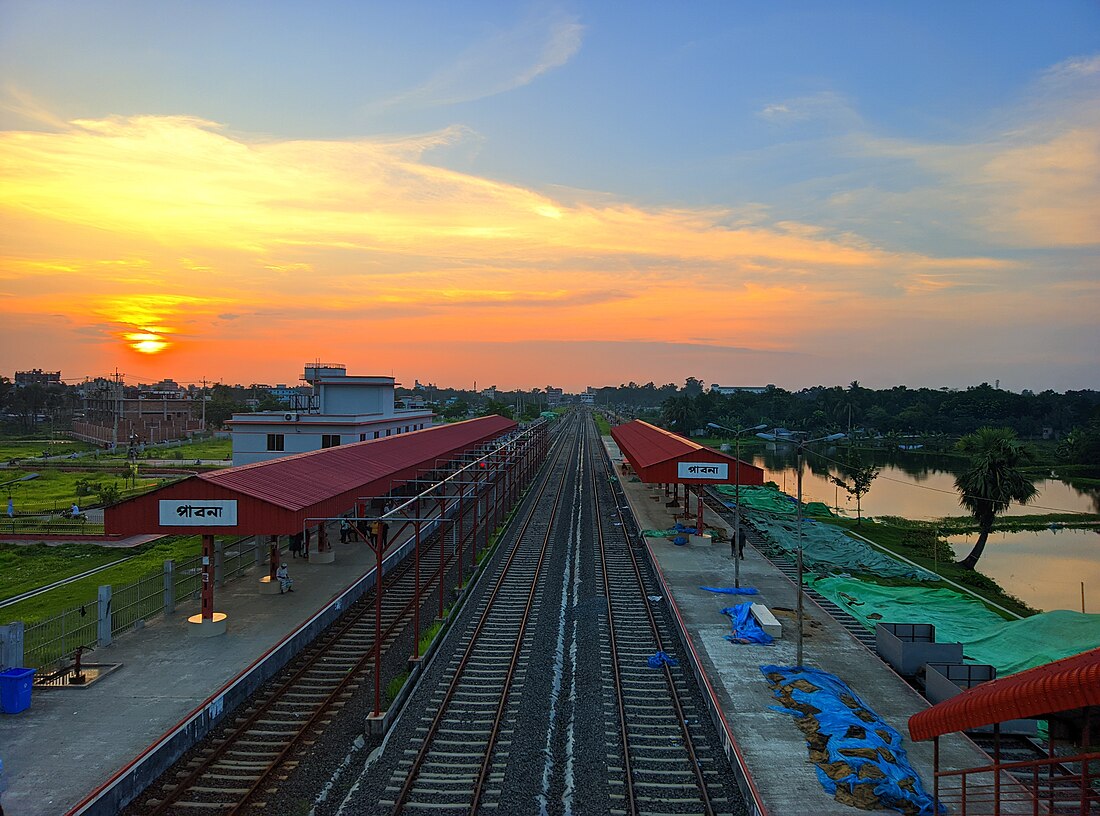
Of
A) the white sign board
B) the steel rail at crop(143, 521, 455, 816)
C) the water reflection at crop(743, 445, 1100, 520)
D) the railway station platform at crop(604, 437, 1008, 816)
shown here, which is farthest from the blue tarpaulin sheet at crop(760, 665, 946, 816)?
the water reflection at crop(743, 445, 1100, 520)

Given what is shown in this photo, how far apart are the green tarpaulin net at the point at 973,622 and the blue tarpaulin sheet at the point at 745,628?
4.28 meters

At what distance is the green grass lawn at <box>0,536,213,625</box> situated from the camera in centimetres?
2298

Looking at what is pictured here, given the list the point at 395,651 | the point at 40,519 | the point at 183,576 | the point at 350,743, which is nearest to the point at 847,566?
the point at 395,651

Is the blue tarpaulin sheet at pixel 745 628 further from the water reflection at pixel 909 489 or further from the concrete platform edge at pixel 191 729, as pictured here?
the water reflection at pixel 909 489

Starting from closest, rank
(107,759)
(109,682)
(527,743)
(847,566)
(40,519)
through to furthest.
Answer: (107,759), (527,743), (109,682), (847,566), (40,519)

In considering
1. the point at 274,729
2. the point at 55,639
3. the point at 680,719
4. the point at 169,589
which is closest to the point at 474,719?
the point at 274,729

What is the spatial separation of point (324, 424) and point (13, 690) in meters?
30.7

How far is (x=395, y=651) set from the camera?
18.4 m

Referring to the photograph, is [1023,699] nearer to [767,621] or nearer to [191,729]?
[767,621]

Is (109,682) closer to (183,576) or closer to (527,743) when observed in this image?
(183,576)

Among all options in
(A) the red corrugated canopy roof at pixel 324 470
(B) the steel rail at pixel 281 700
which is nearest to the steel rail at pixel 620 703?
(B) the steel rail at pixel 281 700

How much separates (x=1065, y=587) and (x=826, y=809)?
28618 mm

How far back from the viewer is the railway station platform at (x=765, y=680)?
38.8ft

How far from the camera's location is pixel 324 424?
144 feet
